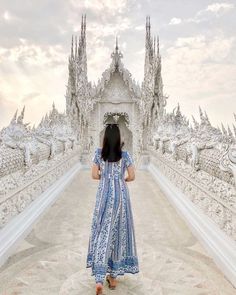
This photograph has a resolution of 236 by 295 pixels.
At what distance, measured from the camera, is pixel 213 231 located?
3174 millimetres

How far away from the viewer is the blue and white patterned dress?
7.65 ft

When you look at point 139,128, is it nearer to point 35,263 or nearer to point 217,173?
point 217,173

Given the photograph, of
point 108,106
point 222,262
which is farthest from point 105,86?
point 222,262

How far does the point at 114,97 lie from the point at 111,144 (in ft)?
38.4

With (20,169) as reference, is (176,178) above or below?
below

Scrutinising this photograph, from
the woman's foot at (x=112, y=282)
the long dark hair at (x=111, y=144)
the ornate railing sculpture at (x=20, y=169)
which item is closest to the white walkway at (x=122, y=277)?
the woman's foot at (x=112, y=282)

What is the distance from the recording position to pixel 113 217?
2.37 m

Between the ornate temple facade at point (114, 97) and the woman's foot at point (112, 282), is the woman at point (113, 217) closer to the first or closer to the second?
the woman's foot at point (112, 282)

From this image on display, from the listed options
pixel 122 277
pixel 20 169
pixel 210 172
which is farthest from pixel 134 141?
pixel 122 277

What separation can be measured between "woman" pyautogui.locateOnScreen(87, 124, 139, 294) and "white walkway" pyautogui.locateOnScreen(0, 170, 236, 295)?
0.66ft

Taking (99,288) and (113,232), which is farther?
(113,232)

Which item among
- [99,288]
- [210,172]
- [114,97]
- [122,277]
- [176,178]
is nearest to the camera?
[99,288]

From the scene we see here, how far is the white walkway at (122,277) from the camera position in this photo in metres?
2.35

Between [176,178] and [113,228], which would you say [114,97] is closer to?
[176,178]
